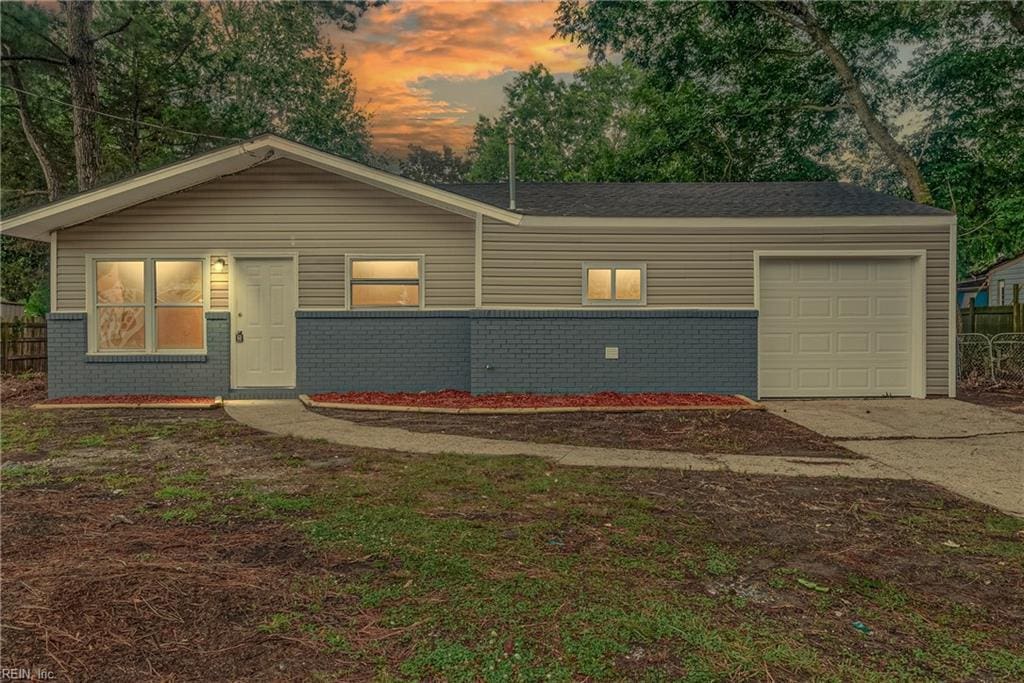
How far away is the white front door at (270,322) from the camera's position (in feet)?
35.5

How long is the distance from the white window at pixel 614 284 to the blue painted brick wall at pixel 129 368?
20.6ft

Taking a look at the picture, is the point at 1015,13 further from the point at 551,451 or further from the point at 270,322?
the point at 270,322

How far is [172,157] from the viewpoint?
23.5 metres

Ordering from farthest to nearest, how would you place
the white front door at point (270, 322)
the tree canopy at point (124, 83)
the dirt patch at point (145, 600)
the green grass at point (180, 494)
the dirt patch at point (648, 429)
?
the tree canopy at point (124, 83), the white front door at point (270, 322), the dirt patch at point (648, 429), the green grass at point (180, 494), the dirt patch at point (145, 600)

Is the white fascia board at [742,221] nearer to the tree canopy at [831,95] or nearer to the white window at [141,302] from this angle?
the white window at [141,302]

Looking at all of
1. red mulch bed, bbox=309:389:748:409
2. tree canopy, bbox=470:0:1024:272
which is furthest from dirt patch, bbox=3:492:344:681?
tree canopy, bbox=470:0:1024:272

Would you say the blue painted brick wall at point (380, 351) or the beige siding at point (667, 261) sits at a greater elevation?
the beige siding at point (667, 261)

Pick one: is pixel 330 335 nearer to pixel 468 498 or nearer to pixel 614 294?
pixel 614 294

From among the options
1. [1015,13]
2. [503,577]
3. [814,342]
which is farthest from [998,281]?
[503,577]

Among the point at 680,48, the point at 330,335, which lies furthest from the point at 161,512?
the point at 680,48

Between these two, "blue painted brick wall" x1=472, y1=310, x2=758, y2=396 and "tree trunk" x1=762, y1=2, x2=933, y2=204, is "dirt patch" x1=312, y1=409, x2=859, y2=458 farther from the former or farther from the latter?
"tree trunk" x1=762, y1=2, x2=933, y2=204

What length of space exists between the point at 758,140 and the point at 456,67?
11.1 metres

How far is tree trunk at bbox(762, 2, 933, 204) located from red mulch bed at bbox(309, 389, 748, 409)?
11.3 metres

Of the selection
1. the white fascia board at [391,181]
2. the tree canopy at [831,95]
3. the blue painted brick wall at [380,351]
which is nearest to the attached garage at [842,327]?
the white fascia board at [391,181]
